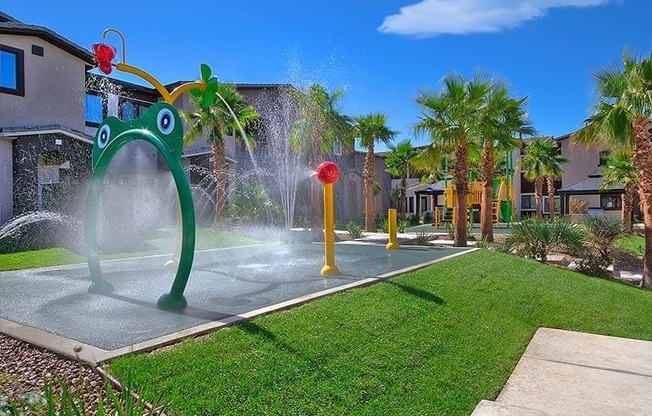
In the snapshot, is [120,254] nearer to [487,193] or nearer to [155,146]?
[155,146]

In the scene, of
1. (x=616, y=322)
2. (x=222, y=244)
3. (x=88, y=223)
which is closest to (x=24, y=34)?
(x=222, y=244)

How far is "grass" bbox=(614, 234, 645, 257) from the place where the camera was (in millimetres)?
19134

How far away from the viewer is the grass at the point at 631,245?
19.1 metres

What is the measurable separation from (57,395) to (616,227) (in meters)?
18.6

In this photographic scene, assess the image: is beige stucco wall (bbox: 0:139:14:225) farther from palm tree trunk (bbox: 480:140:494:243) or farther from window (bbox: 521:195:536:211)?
window (bbox: 521:195:536:211)

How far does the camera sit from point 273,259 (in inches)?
479

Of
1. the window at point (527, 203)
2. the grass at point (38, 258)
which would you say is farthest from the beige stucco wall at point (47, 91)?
the window at point (527, 203)

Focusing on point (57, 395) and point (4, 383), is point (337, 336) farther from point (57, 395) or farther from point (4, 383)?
point (4, 383)

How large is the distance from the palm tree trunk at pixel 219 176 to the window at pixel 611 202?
29.8 meters

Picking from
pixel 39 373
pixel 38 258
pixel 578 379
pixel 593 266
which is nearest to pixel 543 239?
pixel 593 266

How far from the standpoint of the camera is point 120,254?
Answer: 43.2ft

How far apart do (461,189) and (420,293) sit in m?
10.4

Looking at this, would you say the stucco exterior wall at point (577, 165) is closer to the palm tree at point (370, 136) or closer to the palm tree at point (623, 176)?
the palm tree at point (623, 176)

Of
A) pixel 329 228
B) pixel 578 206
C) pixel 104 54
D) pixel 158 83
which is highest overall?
pixel 104 54
